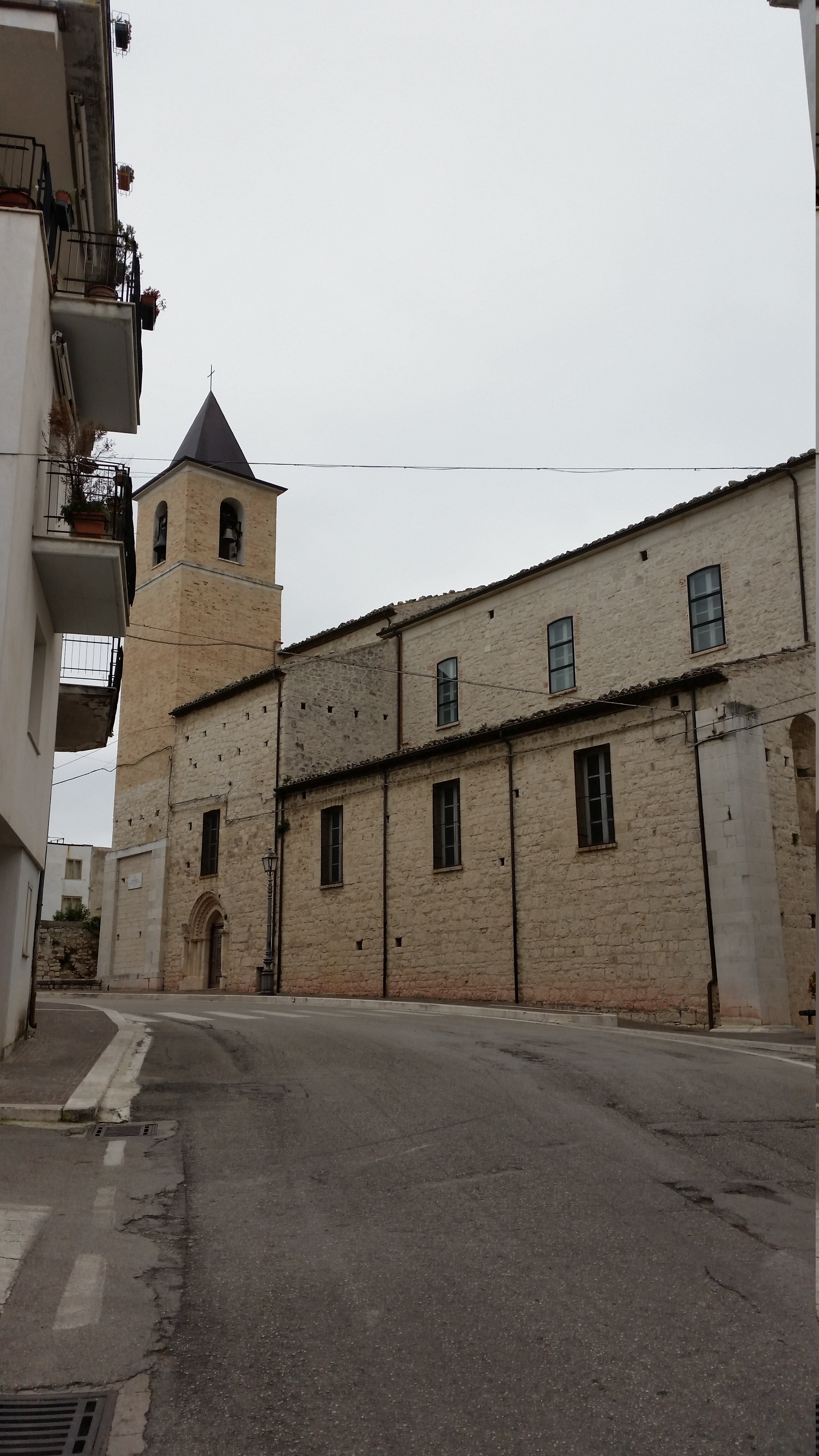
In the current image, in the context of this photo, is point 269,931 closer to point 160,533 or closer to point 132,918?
point 132,918

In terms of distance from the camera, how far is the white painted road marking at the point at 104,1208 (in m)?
5.45

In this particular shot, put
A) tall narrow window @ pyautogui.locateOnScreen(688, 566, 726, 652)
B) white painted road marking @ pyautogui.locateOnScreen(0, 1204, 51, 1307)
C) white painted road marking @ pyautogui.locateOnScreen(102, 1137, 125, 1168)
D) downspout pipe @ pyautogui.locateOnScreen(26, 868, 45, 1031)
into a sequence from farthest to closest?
tall narrow window @ pyautogui.locateOnScreen(688, 566, 726, 652), downspout pipe @ pyautogui.locateOnScreen(26, 868, 45, 1031), white painted road marking @ pyautogui.locateOnScreen(102, 1137, 125, 1168), white painted road marking @ pyautogui.locateOnScreen(0, 1204, 51, 1307)

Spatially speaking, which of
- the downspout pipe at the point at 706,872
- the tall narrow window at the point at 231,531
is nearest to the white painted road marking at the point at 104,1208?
the downspout pipe at the point at 706,872

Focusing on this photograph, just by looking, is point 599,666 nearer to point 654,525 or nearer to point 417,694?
point 654,525

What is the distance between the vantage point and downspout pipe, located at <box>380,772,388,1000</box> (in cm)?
2561

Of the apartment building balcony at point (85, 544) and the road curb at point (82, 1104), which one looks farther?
the apartment building balcony at point (85, 544)

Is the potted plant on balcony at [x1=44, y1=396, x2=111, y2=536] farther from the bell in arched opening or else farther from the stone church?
the bell in arched opening

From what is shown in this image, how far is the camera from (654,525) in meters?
25.7

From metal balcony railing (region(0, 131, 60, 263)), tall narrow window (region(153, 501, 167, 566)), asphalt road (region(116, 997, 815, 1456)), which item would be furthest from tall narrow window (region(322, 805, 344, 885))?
asphalt road (region(116, 997, 815, 1456))

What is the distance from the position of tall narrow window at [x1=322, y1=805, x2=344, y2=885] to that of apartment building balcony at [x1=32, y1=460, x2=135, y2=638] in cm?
1566

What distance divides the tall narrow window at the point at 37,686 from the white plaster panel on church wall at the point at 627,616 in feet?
44.9

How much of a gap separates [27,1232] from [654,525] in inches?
897

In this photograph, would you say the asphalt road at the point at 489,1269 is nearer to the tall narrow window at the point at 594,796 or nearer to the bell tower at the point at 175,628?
the tall narrow window at the point at 594,796

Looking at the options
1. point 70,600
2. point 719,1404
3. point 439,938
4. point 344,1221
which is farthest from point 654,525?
point 719,1404
